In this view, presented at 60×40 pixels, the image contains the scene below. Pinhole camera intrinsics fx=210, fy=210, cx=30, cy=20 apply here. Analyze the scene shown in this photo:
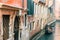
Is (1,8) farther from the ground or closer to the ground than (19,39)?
farther from the ground

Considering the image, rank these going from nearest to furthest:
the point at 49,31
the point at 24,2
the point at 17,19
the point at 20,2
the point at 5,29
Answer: the point at 5,29 → the point at 17,19 → the point at 20,2 → the point at 24,2 → the point at 49,31

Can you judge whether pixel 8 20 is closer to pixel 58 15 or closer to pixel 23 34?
pixel 23 34

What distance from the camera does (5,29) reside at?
598cm

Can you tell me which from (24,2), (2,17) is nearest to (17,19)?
(24,2)

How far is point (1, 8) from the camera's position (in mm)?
5449

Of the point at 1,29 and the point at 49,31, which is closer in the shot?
the point at 1,29

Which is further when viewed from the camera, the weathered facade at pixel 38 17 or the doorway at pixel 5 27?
the weathered facade at pixel 38 17

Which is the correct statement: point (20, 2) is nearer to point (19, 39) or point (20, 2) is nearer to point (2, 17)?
point (19, 39)

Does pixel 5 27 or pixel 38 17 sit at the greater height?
pixel 5 27

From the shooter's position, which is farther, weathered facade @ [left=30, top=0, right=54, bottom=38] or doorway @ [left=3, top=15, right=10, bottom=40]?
weathered facade @ [left=30, top=0, right=54, bottom=38]

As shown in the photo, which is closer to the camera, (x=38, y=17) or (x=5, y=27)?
(x=5, y=27)

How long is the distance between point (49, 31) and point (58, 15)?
1682 centimetres

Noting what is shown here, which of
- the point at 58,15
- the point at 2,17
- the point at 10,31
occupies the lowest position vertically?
the point at 58,15

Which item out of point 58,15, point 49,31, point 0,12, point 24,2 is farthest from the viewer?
point 58,15
